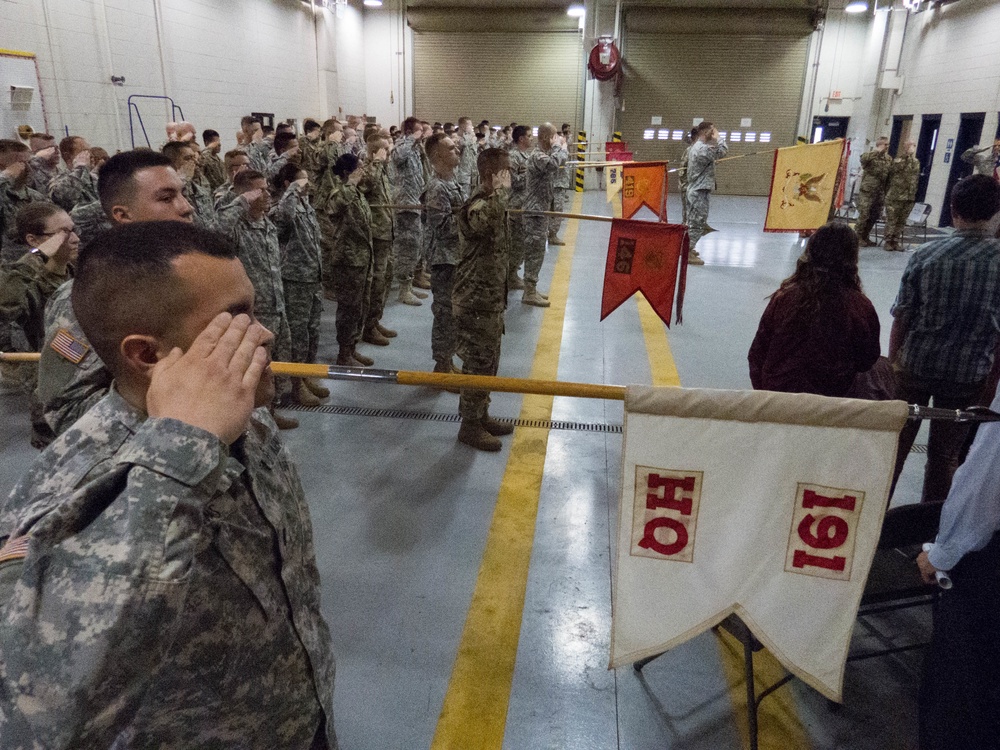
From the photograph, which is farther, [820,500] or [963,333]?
[963,333]

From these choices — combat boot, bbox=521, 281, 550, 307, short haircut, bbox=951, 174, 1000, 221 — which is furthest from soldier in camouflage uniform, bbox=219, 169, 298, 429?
combat boot, bbox=521, 281, 550, 307

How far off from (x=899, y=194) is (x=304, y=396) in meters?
10.2

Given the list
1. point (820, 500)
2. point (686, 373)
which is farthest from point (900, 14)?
point (820, 500)

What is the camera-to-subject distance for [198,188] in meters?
6.20

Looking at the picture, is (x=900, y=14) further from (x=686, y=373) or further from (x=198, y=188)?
(x=198, y=188)

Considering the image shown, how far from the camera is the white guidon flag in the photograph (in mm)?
1623

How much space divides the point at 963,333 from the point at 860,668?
1590 mm

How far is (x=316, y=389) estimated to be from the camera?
5020mm

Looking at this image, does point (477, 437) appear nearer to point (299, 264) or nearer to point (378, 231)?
point (299, 264)

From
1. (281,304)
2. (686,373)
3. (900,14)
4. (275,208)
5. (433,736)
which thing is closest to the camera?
(433,736)

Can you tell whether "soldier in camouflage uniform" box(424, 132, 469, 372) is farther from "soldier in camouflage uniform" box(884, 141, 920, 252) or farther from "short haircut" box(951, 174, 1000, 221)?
"soldier in camouflage uniform" box(884, 141, 920, 252)

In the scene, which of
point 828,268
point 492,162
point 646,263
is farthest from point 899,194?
point 828,268

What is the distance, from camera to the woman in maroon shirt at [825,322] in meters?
2.62

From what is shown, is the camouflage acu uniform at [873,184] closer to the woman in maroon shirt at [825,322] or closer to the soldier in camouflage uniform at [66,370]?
the woman in maroon shirt at [825,322]
